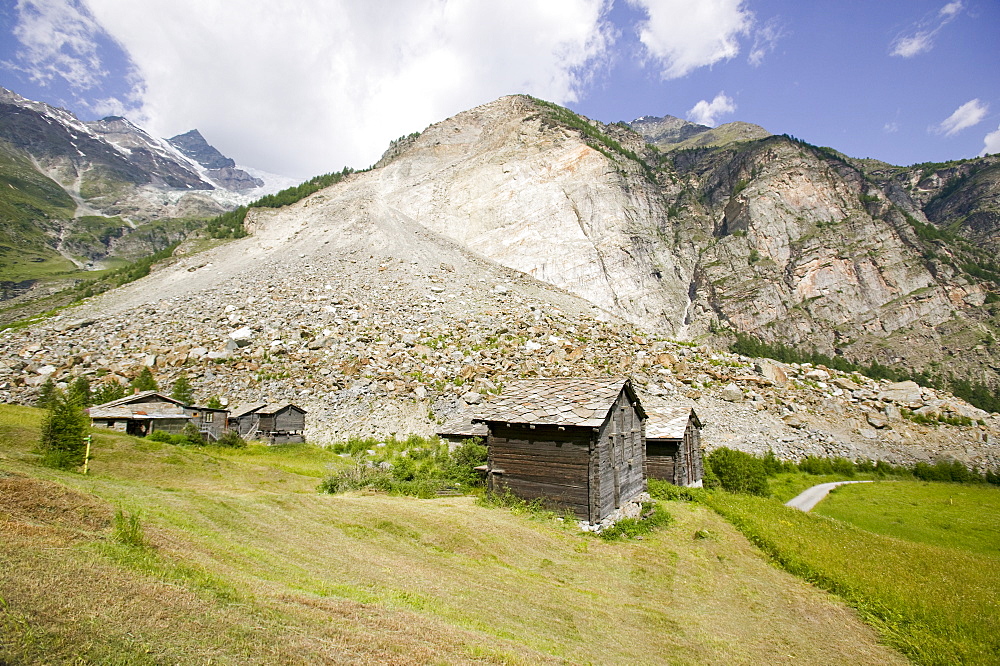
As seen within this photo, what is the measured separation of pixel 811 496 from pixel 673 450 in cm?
1095

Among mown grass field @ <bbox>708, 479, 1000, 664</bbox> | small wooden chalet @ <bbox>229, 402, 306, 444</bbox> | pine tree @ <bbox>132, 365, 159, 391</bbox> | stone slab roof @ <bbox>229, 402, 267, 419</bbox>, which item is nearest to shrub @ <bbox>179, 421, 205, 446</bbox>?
stone slab roof @ <bbox>229, 402, 267, 419</bbox>

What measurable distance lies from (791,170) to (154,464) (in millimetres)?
142400

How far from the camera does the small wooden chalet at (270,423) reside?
1270 inches

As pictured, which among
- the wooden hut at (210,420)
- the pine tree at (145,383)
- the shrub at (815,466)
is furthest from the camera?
the shrub at (815,466)

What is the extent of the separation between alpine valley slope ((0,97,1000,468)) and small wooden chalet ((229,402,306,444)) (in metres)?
1.15

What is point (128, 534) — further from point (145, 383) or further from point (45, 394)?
point (45, 394)

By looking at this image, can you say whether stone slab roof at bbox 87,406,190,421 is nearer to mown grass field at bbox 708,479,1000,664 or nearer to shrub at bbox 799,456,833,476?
mown grass field at bbox 708,479,1000,664

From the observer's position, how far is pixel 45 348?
38.1m

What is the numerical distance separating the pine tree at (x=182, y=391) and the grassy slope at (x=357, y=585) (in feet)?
45.5

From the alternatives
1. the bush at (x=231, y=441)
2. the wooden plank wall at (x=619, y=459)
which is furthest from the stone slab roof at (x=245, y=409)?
the wooden plank wall at (x=619, y=459)

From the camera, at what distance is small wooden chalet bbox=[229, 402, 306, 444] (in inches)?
1270

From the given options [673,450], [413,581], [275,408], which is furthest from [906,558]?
[275,408]

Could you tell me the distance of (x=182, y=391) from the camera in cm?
3369

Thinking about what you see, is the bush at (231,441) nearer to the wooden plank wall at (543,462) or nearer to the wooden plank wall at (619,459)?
the wooden plank wall at (543,462)
